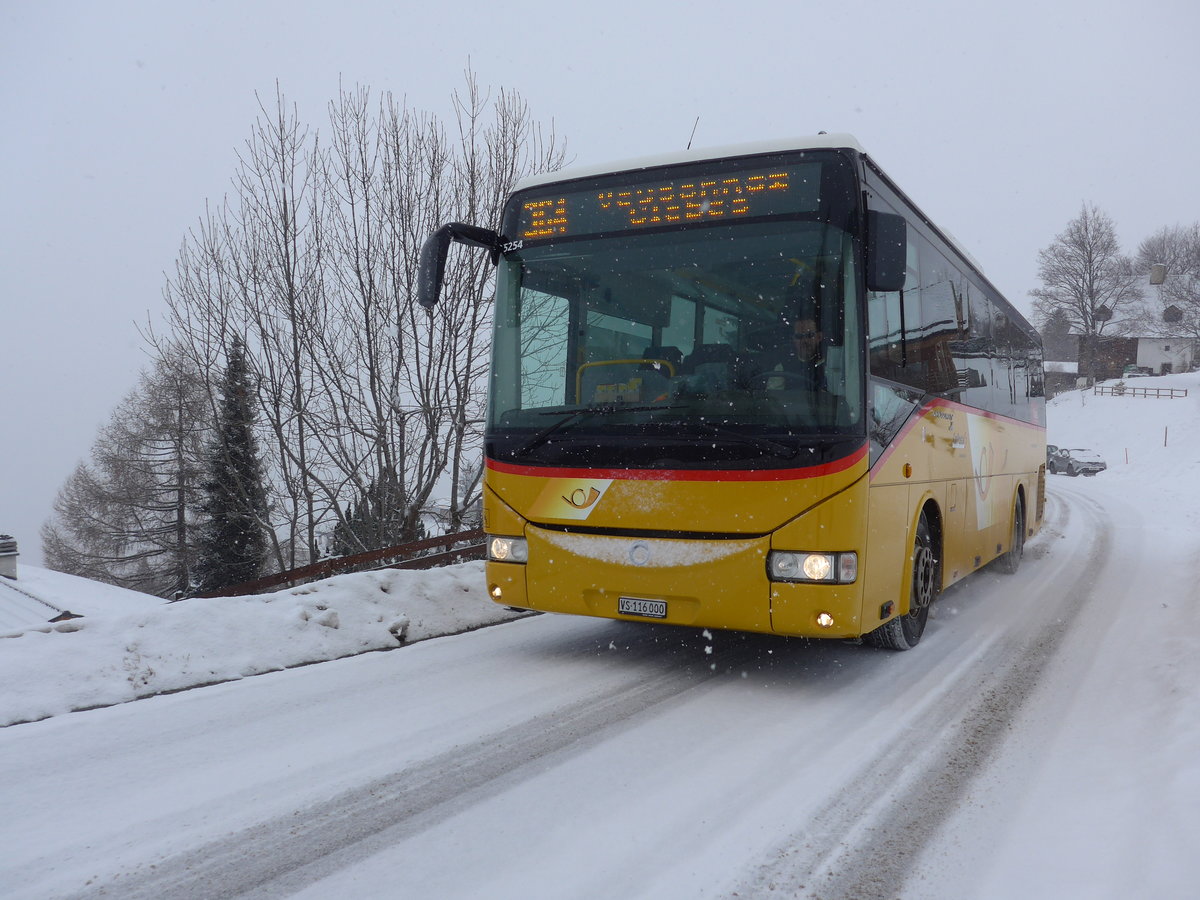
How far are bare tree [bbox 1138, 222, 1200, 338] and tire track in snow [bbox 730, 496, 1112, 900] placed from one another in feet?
250

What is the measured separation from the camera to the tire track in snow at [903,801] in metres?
2.90

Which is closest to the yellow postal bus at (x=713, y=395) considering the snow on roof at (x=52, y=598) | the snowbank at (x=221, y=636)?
the snowbank at (x=221, y=636)

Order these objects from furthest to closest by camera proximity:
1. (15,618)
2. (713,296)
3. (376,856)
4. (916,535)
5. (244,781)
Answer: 1. (15,618)
2. (916,535)
3. (713,296)
4. (244,781)
5. (376,856)

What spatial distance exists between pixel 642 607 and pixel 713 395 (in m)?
1.39

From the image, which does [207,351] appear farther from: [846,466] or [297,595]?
[846,466]

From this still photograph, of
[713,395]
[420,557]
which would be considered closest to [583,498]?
[713,395]

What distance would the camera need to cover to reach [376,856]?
3002mm

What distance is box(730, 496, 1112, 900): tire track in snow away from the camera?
2.90 meters

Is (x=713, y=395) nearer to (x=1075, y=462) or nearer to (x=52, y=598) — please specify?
(x=52, y=598)

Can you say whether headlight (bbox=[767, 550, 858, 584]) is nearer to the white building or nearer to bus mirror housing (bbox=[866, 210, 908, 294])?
bus mirror housing (bbox=[866, 210, 908, 294])

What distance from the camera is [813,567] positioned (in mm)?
4875

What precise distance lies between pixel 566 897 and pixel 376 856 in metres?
0.73

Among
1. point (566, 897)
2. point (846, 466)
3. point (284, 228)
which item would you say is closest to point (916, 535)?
point (846, 466)

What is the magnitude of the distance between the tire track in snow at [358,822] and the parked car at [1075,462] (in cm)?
3834
